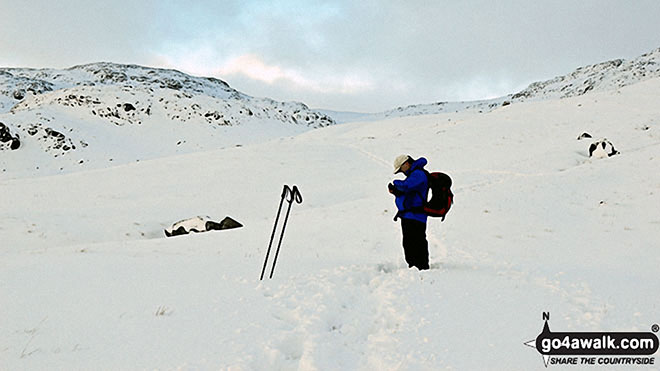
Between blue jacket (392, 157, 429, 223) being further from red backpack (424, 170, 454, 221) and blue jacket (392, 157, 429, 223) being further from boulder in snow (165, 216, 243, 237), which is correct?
boulder in snow (165, 216, 243, 237)

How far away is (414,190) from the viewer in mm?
6508

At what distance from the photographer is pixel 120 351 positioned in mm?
3732

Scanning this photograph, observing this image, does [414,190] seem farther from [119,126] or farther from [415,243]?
[119,126]

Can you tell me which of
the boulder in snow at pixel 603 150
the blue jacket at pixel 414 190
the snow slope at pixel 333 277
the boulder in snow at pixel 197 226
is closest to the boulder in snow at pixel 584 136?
the boulder in snow at pixel 603 150

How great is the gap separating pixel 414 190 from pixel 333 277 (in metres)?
2.19

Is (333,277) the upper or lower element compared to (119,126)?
lower

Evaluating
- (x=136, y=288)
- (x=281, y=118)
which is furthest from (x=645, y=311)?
(x=281, y=118)

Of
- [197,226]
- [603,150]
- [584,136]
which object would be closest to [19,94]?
[197,226]

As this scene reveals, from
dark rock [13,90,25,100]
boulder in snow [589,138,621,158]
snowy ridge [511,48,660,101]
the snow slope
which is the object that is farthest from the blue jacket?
dark rock [13,90,25,100]

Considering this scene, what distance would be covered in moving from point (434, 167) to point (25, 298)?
21.2 m

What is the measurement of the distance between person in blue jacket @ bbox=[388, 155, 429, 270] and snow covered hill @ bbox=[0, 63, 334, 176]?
36185 millimetres

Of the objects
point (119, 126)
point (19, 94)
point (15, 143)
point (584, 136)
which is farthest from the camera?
point (19, 94)

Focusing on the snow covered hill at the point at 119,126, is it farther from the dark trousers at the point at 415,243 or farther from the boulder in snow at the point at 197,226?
the dark trousers at the point at 415,243

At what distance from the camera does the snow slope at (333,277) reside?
13.1ft
